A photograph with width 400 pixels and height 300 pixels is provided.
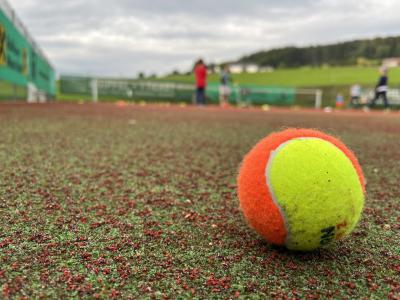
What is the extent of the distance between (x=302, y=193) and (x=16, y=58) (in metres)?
13.2

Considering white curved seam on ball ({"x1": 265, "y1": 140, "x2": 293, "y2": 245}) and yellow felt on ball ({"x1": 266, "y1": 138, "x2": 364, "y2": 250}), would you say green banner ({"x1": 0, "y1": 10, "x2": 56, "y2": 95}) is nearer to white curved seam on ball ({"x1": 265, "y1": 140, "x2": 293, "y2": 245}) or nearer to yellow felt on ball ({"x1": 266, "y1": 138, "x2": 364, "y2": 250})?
white curved seam on ball ({"x1": 265, "y1": 140, "x2": 293, "y2": 245})

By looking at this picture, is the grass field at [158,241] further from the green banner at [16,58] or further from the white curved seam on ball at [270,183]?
the green banner at [16,58]

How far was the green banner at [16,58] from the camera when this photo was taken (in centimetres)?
1103

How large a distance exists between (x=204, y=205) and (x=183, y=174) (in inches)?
36.3

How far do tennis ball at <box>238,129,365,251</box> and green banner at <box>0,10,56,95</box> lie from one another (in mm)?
10604

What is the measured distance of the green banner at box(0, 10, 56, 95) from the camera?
1103 centimetres

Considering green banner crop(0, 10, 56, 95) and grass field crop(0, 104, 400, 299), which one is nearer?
grass field crop(0, 104, 400, 299)

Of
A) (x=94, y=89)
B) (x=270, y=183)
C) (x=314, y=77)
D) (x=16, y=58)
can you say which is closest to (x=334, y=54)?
(x=314, y=77)

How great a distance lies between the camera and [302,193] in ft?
5.72

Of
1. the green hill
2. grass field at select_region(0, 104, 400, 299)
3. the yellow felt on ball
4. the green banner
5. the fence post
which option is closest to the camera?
grass field at select_region(0, 104, 400, 299)

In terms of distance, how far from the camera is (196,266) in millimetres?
1697

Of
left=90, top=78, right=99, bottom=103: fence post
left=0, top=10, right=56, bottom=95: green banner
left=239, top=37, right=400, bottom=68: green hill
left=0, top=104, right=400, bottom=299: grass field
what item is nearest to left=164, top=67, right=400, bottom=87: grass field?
left=239, top=37, right=400, bottom=68: green hill

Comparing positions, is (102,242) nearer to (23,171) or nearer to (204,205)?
(204,205)

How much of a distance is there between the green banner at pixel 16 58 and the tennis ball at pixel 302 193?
10.6 meters
